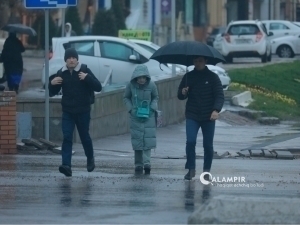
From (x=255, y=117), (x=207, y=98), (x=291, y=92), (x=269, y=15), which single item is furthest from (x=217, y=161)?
(x=269, y=15)

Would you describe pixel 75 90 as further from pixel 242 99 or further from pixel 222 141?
pixel 242 99

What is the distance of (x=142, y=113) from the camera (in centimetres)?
1308

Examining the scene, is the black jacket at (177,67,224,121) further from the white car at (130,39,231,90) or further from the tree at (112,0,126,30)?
the tree at (112,0,126,30)

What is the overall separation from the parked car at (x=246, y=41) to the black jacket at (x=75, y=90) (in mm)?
26215

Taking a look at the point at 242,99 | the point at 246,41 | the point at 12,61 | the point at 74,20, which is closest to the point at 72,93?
the point at 12,61

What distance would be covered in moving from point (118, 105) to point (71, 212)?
30.1 ft

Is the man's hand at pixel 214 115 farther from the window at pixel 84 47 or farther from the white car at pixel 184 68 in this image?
the white car at pixel 184 68

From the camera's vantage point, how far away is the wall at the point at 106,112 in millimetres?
16688

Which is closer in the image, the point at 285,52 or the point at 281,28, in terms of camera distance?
the point at 285,52

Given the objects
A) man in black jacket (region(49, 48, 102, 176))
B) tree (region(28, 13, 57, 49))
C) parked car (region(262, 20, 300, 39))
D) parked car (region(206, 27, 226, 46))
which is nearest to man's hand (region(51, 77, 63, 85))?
man in black jacket (region(49, 48, 102, 176))

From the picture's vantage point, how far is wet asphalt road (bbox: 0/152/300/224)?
373 inches

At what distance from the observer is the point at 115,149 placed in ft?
53.9

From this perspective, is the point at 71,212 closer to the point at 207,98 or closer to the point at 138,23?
the point at 207,98

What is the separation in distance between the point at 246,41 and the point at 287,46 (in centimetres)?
499
